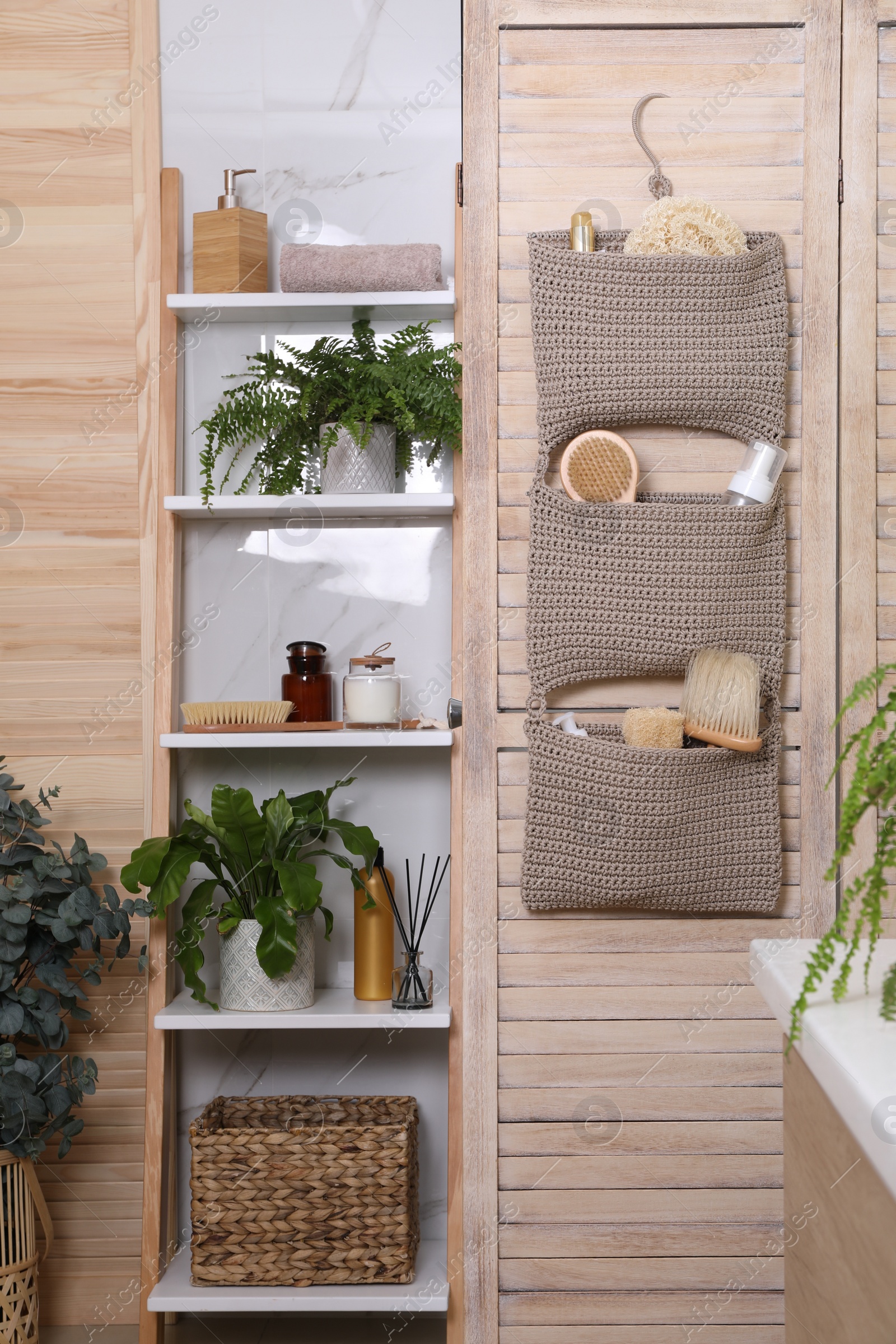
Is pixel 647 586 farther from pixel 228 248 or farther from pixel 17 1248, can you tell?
pixel 17 1248

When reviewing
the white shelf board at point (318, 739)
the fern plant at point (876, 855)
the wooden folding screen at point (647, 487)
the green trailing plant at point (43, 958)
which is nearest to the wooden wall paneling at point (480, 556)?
the wooden folding screen at point (647, 487)

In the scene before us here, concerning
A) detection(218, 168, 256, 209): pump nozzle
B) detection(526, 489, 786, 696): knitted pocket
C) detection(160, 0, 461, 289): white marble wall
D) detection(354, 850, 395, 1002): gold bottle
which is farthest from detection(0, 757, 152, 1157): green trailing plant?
detection(160, 0, 461, 289): white marble wall

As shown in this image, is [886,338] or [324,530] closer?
[886,338]

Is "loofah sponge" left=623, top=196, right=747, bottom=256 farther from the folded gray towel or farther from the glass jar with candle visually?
the glass jar with candle

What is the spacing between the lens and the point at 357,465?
1.67 m

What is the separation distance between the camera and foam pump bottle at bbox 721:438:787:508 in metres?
1.45

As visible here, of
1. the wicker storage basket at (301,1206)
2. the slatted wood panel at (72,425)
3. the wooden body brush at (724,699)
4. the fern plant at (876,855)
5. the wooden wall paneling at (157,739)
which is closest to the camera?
the fern plant at (876,855)

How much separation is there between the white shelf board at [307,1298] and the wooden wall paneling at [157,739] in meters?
0.08

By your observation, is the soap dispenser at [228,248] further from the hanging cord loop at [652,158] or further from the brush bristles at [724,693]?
the brush bristles at [724,693]

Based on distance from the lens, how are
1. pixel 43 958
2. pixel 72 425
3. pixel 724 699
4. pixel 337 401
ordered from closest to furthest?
pixel 724 699, pixel 43 958, pixel 337 401, pixel 72 425

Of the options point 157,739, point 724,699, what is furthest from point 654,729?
point 157,739

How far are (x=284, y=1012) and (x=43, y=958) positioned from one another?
38 cm

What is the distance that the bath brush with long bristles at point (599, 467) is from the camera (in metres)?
1.45

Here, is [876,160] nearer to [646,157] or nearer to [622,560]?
[646,157]
